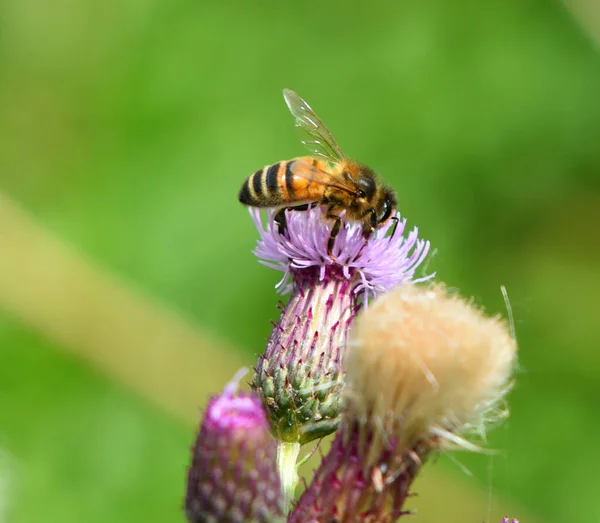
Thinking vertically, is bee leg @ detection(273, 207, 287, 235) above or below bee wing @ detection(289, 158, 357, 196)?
below

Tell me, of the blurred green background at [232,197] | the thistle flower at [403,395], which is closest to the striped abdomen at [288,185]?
the thistle flower at [403,395]

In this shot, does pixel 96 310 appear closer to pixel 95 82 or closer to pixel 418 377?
pixel 95 82

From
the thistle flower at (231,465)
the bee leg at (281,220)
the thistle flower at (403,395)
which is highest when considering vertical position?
the bee leg at (281,220)

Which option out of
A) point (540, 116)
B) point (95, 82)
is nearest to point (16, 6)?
point (95, 82)

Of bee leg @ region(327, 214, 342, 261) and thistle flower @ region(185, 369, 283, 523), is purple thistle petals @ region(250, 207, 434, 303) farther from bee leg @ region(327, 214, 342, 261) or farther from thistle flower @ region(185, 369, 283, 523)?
thistle flower @ region(185, 369, 283, 523)

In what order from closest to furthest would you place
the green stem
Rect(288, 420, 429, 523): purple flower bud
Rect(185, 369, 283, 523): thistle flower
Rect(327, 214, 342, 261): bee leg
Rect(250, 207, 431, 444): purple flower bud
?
Rect(185, 369, 283, 523): thistle flower
Rect(288, 420, 429, 523): purple flower bud
the green stem
Rect(250, 207, 431, 444): purple flower bud
Rect(327, 214, 342, 261): bee leg

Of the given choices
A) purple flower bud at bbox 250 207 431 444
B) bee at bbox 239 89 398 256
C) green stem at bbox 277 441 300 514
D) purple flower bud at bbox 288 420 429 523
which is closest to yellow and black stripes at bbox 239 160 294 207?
bee at bbox 239 89 398 256

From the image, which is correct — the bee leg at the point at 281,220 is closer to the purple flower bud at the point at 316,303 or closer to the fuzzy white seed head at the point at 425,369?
the purple flower bud at the point at 316,303
